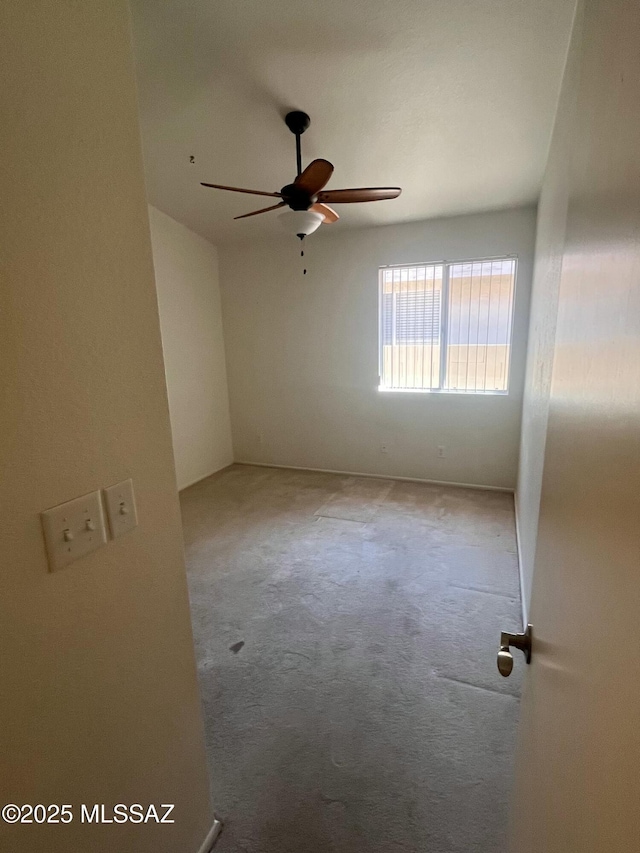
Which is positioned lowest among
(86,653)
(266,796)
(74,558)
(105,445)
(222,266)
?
(266,796)

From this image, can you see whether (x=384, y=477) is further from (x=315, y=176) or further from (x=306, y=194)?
(x=315, y=176)

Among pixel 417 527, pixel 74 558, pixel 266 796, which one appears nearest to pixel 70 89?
pixel 74 558

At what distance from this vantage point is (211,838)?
1.21m

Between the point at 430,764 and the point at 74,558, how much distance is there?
1457 mm

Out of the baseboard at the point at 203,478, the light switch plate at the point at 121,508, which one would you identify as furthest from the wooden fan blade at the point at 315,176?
the baseboard at the point at 203,478

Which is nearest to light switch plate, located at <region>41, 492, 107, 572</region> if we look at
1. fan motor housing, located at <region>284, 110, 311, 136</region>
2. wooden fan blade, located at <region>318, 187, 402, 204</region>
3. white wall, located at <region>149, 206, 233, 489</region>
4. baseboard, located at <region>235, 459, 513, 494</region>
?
wooden fan blade, located at <region>318, 187, 402, 204</region>

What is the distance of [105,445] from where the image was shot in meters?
0.82

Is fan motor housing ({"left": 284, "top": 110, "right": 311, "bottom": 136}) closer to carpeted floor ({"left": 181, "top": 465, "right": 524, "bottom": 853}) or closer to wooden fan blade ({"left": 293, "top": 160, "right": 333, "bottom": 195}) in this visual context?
wooden fan blade ({"left": 293, "top": 160, "right": 333, "bottom": 195})

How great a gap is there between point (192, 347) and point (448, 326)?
272cm

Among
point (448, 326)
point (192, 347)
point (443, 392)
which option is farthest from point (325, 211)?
point (192, 347)

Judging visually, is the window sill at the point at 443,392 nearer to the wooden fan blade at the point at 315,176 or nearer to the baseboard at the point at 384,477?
the baseboard at the point at 384,477

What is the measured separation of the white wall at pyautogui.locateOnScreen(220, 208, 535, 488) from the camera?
379 cm

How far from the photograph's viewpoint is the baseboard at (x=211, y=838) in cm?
118

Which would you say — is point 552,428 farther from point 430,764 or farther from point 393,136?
point 393,136
